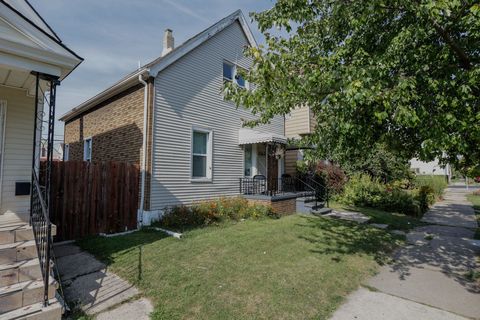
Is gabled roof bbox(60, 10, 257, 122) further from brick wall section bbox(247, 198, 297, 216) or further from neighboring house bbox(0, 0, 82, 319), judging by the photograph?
brick wall section bbox(247, 198, 297, 216)

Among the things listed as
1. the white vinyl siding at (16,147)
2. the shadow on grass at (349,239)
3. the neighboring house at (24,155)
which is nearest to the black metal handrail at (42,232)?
the neighboring house at (24,155)

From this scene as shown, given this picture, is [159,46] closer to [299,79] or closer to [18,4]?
[18,4]

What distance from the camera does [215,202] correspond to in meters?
9.96

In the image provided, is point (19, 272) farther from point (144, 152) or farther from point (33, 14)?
point (144, 152)

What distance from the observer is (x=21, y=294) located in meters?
3.46

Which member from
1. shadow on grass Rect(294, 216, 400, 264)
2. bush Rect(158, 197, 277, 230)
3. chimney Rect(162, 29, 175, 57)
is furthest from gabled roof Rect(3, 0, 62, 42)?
shadow on grass Rect(294, 216, 400, 264)

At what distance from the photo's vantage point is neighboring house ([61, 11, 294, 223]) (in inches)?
346

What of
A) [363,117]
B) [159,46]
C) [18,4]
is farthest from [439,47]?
[159,46]

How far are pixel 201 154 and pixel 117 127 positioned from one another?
337cm

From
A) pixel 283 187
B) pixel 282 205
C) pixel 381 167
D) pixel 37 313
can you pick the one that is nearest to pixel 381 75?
pixel 37 313

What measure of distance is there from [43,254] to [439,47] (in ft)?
24.7

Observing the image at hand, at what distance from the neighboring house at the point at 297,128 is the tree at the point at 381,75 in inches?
366

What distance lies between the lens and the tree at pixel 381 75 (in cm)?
382

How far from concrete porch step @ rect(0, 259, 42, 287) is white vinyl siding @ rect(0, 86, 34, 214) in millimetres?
2114
